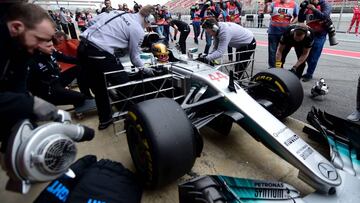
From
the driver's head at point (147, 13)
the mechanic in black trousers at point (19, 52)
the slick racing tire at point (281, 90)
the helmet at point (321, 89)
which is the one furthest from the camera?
the helmet at point (321, 89)

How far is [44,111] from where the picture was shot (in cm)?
133

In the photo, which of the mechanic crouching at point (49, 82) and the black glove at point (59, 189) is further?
the mechanic crouching at point (49, 82)

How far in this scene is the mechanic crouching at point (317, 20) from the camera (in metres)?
4.45

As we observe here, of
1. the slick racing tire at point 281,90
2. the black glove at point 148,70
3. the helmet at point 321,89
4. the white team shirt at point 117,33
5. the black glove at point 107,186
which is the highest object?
the white team shirt at point 117,33

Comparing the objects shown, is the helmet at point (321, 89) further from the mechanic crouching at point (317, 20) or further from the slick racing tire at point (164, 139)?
the slick racing tire at point (164, 139)

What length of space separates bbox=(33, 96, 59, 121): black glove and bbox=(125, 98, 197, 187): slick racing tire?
64cm

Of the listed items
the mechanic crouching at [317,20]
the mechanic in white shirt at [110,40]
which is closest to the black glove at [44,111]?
the mechanic in white shirt at [110,40]

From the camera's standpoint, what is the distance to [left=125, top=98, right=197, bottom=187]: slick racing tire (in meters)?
1.77

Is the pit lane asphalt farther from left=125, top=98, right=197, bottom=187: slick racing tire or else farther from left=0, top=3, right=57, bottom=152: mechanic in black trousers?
left=0, top=3, right=57, bottom=152: mechanic in black trousers

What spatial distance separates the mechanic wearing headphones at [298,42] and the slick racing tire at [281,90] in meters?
1.26

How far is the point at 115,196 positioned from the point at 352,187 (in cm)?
168

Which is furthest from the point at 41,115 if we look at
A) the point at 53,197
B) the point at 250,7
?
the point at 250,7

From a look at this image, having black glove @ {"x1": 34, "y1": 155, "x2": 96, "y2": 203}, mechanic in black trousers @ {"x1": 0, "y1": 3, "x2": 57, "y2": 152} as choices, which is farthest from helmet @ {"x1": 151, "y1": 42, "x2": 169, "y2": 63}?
mechanic in black trousers @ {"x1": 0, "y1": 3, "x2": 57, "y2": 152}

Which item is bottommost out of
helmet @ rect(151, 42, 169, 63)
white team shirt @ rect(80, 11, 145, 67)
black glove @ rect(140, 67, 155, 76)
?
black glove @ rect(140, 67, 155, 76)
